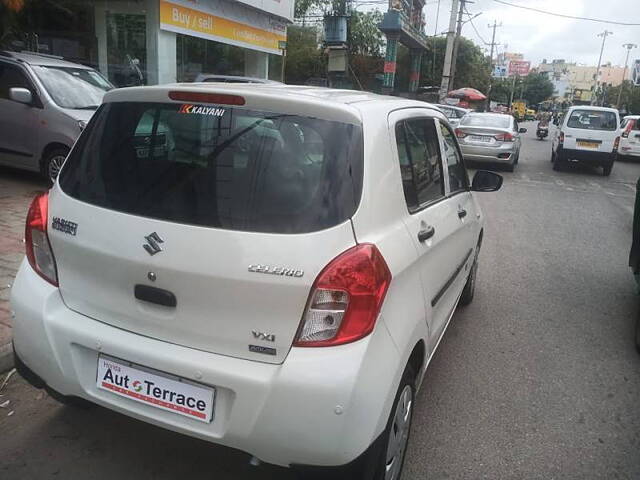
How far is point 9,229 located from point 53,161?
77.2 inches

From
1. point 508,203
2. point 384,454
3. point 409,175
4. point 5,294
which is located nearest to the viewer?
point 384,454

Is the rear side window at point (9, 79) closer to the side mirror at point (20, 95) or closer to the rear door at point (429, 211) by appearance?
the side mirror at point (20, 95)

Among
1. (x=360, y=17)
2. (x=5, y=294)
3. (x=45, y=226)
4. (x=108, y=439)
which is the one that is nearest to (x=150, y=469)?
(x=108, y=439)

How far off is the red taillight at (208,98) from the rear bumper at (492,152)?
11959 millimetres

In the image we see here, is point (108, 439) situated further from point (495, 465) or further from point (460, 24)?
point (460, 24)

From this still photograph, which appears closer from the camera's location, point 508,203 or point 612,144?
point 508,203

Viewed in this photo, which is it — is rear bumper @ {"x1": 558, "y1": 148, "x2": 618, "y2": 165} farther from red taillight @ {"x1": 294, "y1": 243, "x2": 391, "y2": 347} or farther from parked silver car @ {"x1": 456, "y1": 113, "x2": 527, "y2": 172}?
red taillight @ {"x1": 294, "y1": 243, "x2": 391, "y2": 347}

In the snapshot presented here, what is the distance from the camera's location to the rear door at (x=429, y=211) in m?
2.47

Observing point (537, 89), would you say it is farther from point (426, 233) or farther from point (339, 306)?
point (339, 306)

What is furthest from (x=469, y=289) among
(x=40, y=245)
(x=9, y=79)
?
(x=9, y=79)

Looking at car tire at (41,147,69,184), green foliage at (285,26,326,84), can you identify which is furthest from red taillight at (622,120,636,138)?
green foliage at (285,26,326,84)

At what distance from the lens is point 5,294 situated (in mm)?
3891

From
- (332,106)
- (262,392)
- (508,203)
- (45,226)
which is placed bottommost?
(508,203)

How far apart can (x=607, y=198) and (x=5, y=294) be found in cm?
1097
